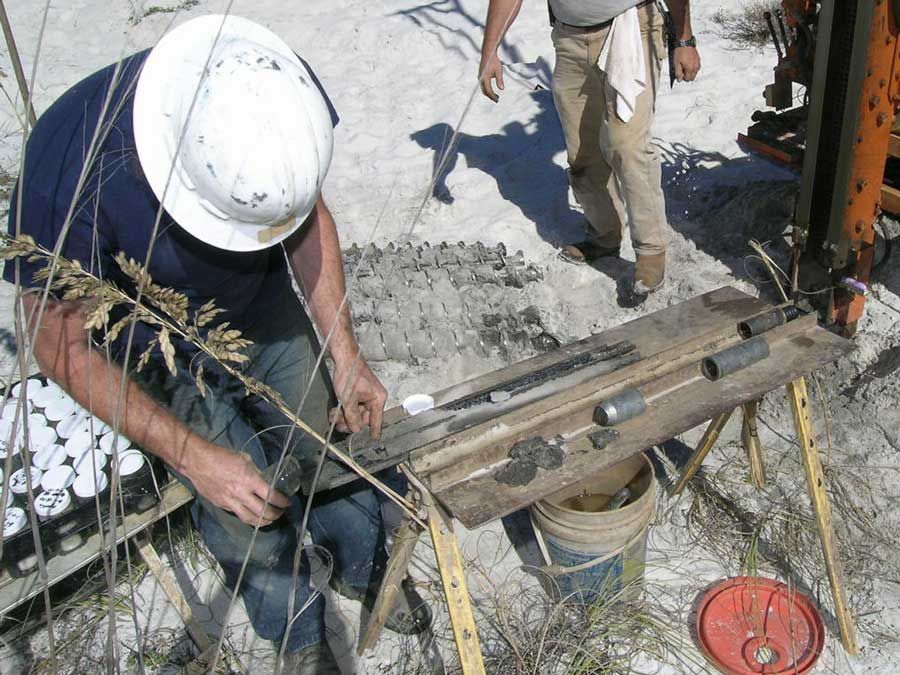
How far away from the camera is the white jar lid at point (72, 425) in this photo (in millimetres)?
2604

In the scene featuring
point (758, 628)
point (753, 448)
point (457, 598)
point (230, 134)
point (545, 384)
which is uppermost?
point (230, 134)

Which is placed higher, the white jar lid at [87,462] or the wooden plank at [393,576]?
the white jar lid at [87,462]

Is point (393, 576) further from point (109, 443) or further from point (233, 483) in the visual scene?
point (109, 443)

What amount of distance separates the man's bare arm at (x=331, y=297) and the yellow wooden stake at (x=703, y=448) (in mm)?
1308

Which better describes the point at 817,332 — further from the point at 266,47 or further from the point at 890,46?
the point at 266,47

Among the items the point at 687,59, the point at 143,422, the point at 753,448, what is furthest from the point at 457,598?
the point at 687,59

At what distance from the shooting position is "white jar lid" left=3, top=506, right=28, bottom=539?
2.30 metres

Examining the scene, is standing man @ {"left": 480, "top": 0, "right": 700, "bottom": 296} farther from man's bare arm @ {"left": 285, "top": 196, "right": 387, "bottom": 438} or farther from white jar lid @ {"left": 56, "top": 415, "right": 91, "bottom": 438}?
white jar lid @ {"left": 56, "top": 415, "right": 91, "bottom": 438}

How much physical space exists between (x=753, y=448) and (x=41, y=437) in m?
2.66

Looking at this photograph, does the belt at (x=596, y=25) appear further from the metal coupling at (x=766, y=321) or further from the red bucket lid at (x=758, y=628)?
the red bucket lid at (x=758, y=628)

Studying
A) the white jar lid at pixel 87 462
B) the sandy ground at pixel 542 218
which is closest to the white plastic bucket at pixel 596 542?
the sandy ground at pixel 542 218

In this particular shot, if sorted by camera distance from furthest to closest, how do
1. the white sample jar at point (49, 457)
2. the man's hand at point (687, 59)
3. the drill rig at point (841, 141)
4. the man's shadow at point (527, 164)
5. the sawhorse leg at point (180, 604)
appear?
the man's shadow at point (527, 164)
the man's hand at point (687, 59)
the drill rig at point (841, 141)
the sawhorse leg at point (180, 604)
the white sample jar at point (49, 457)

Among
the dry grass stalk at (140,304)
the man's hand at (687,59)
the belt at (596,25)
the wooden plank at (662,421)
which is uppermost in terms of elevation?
the dry grass stalk at (140,304)

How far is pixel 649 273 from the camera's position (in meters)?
4.17
